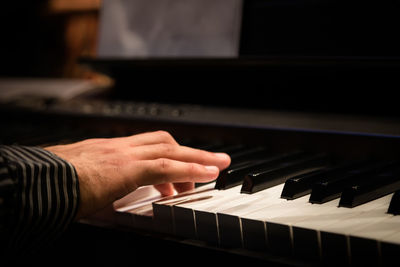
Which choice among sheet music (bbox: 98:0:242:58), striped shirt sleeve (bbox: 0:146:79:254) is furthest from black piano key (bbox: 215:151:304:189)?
sheet music (bbox: 98:0:242:58)

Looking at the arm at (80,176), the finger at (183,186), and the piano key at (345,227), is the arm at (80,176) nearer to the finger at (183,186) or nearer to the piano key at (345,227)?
the finger at (183,186)

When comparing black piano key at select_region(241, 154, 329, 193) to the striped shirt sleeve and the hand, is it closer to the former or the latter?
the hand

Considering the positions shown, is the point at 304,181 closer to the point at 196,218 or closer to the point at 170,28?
the point at 196,218

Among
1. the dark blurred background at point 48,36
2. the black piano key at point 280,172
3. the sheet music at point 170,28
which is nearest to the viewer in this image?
the black piano key at point 280,172

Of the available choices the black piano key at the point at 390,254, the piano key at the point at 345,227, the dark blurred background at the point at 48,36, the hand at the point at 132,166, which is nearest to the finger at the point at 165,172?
the hand at the point at 132,166

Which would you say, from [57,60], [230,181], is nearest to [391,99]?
[230,181]

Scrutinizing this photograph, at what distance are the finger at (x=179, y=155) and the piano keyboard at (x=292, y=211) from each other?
0.04 m

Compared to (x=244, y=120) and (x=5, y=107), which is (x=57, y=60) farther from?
(x=244, y=120)

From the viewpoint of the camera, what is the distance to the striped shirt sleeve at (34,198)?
2.70ft

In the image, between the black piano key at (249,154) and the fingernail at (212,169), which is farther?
the black piano key at (249,154)

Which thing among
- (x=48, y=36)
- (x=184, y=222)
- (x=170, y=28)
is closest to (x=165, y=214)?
(x=184, y=222)

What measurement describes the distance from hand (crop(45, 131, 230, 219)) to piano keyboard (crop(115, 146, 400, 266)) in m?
0.04

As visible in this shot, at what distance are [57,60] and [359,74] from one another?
1.93 meters

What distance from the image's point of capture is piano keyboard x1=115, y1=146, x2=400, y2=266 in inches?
27.9
